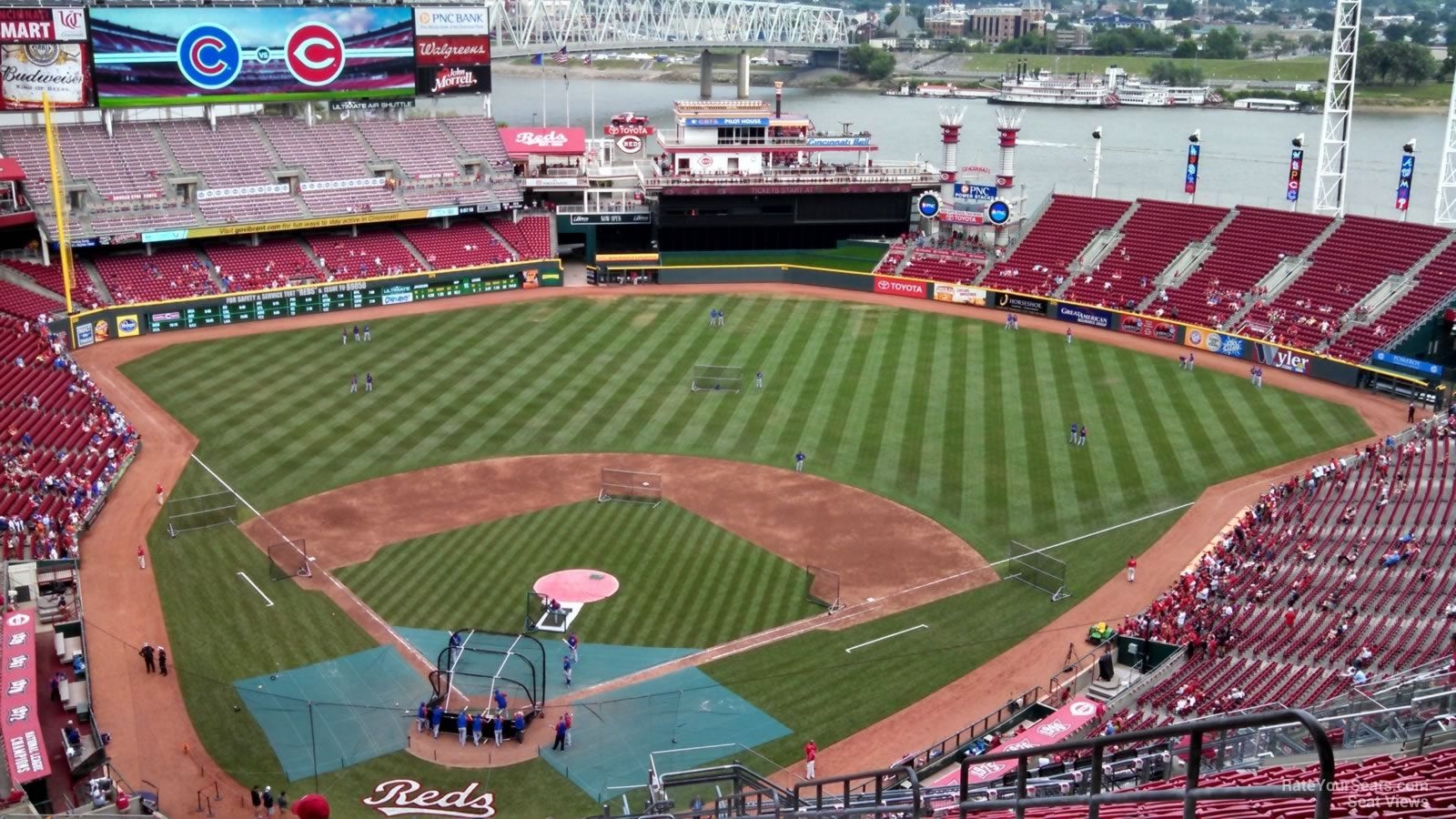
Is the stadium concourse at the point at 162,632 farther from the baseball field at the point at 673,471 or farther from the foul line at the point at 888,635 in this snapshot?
the foul line at the point at 888,635

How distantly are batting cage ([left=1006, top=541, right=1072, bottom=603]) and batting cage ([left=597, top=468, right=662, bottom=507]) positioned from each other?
41.7ft

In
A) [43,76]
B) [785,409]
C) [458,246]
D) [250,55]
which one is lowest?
[785,409]

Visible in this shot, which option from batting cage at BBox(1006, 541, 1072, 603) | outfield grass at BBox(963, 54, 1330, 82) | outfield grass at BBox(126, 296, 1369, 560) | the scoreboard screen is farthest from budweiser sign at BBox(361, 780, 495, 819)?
outfield grass at BBox(963, 54, 1330, 82)

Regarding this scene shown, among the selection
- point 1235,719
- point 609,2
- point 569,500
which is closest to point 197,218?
point 569,500

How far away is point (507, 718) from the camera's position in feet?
101

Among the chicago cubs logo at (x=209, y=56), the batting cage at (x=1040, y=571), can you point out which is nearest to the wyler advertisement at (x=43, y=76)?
the chicago cubs logo at (x=209, y=56)

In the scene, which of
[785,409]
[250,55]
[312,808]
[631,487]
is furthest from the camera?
[250,55]

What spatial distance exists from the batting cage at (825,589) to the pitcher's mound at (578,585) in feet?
19.9

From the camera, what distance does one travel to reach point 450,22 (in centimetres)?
8325

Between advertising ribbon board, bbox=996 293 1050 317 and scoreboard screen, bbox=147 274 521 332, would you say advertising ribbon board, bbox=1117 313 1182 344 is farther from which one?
scoreboard screen, bbox=147 274 521 332

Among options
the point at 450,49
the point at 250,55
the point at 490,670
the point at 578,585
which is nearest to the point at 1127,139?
the point at 450,49

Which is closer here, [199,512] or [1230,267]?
[199,512]

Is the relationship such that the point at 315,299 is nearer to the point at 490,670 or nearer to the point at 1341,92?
the point at 490,670

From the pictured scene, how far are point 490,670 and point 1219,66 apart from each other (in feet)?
586
